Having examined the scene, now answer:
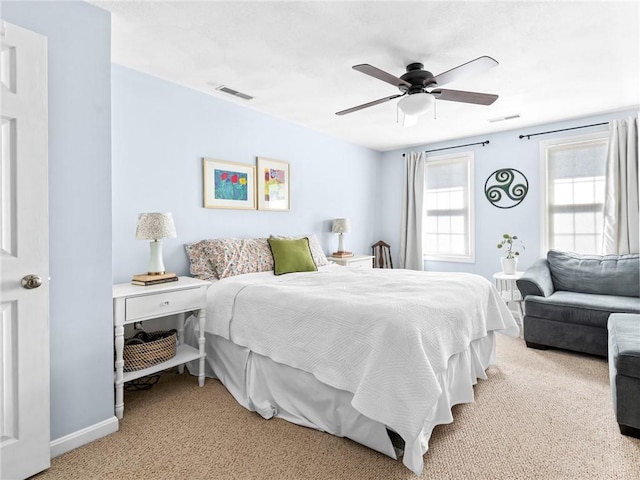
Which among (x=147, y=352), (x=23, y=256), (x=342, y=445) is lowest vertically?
(x=342, y=445)

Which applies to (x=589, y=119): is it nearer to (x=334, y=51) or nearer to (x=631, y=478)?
(x=334, y=51)

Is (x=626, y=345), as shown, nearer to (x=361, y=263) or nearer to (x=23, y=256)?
(x=361, y=263)

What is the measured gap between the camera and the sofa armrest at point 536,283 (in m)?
3.40

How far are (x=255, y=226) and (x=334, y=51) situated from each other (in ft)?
6.40

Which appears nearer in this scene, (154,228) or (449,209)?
(154,228)

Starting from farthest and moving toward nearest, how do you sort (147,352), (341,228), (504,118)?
(341,228) < (504,118) < (147,352)

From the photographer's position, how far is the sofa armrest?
11.2ft

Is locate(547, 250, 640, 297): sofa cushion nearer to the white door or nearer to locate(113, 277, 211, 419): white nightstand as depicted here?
locate(113, 277, 211, 419): white nightstand

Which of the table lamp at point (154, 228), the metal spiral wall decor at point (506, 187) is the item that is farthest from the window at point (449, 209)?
the table lamp at point (154, 228)

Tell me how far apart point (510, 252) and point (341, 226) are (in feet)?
6.76

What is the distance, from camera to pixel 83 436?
1.87 meters

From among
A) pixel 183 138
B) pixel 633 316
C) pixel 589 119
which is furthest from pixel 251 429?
pixel 589 119

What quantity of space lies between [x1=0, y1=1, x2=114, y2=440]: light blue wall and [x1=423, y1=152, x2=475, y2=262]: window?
4.48 metres

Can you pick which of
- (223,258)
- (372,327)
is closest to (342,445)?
(372,327)
